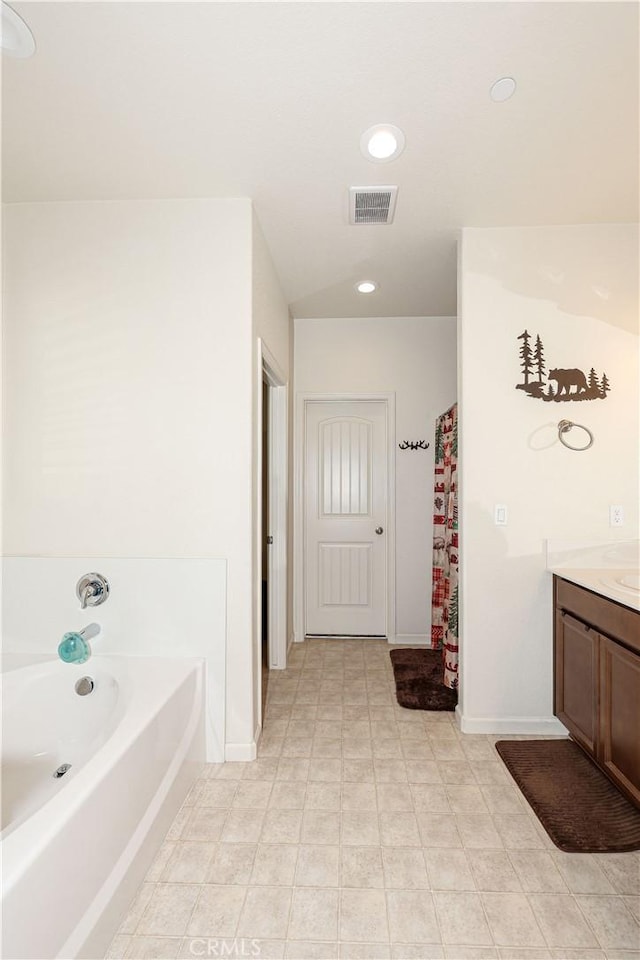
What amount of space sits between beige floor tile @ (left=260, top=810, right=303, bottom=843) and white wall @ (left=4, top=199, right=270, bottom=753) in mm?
443

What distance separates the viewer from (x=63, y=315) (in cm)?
243

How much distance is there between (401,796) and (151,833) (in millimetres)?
1007

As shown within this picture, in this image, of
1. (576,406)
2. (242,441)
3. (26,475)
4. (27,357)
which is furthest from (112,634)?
(576,406)

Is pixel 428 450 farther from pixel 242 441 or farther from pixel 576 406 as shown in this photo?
pixel 242 441

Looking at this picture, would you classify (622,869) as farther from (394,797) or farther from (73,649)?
(73,649)

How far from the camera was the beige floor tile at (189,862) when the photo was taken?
1.66m

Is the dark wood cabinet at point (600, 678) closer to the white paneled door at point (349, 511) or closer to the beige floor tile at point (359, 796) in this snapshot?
the beige floor tile at point (359, 796)

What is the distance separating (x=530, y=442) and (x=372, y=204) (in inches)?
56.5

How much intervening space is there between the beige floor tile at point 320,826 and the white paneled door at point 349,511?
2.24 metres

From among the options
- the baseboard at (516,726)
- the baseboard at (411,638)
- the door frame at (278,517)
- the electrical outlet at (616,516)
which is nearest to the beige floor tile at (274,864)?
the baseboard at (516,726)

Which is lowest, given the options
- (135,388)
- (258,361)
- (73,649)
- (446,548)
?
(73,649)

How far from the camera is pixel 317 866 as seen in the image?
5.64 ft

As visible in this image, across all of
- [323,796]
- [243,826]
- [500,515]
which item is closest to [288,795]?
[323,796]

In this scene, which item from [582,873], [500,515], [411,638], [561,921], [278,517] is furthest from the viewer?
[411,638]
